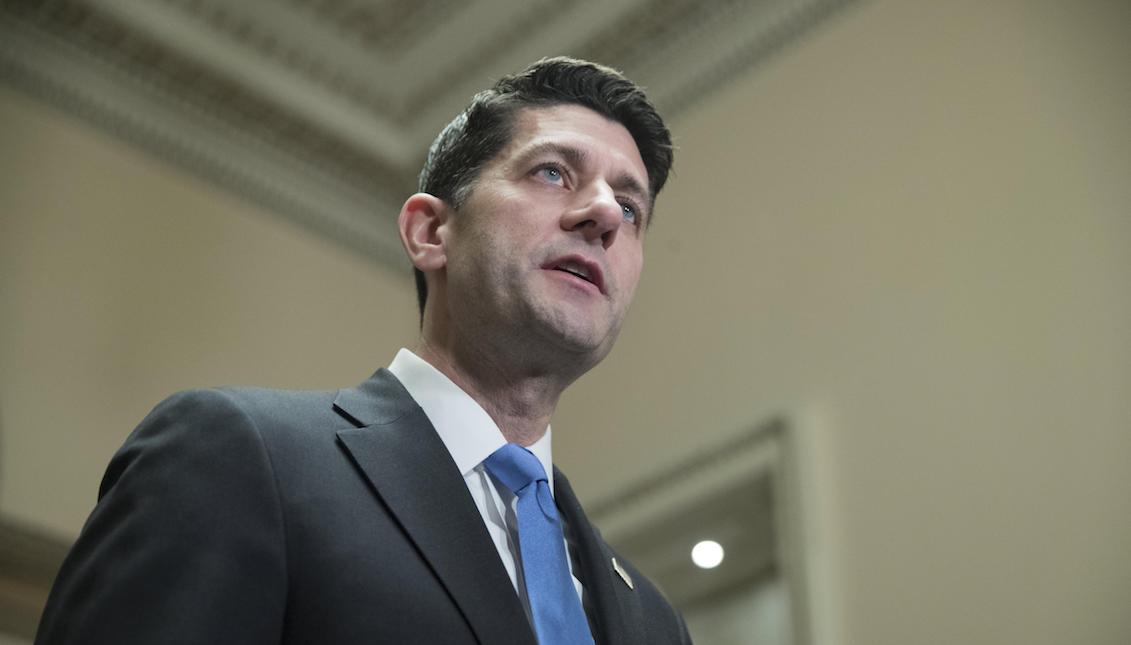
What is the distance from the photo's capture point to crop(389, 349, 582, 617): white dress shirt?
1.37m

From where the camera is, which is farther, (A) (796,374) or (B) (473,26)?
(B) (473,26)

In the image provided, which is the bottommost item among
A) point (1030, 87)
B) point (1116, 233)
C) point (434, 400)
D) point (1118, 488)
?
point (434, 400)

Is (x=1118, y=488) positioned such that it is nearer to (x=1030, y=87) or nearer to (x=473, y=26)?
(x=1030, y=87)

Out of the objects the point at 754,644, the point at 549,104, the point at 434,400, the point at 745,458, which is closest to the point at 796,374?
the point at 745,458

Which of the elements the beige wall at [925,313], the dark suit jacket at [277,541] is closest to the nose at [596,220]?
the dark suit jacket at [277,541]

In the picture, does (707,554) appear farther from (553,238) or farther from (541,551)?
(541,551)

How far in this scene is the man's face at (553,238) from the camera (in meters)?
1.53

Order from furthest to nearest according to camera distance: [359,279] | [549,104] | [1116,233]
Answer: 1. [359,279]
2. [1116,233]
3. [549,104]

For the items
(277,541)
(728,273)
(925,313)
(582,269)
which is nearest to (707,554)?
(728,273)

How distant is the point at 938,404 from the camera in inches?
133

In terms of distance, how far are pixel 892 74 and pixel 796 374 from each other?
0.87 meters

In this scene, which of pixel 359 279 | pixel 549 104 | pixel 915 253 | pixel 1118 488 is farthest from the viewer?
pixel 359 279

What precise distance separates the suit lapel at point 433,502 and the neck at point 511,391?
0.11 metres

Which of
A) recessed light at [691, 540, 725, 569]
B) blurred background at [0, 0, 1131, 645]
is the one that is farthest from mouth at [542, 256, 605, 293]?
recessed light at [691, 540, 725, 569]
